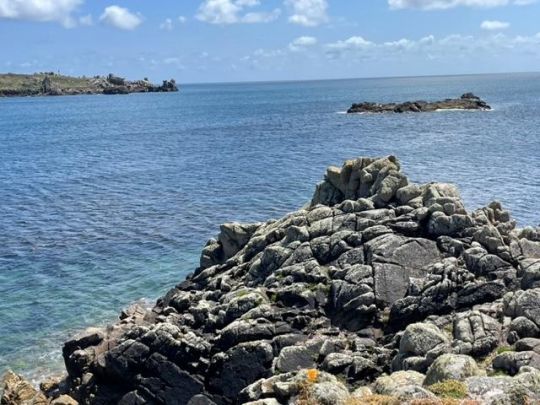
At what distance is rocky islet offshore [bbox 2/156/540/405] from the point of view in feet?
85.3

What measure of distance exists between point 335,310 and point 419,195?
11248 mm

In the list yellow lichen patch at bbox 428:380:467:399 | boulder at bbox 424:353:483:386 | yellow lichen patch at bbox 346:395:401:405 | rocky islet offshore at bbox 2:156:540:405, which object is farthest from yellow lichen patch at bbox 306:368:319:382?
yellow lichen patch at bbox 428:380:467:399

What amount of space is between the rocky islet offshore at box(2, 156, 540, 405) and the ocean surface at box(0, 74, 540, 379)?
28.8ft

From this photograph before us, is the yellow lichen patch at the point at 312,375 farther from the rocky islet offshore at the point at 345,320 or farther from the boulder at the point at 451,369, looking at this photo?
the boulder at the point at 451,369

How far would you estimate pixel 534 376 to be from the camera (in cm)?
2241

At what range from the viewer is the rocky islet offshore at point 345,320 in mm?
26000

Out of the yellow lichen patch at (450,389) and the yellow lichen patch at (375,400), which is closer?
the yellow lichen patch at (375,400)

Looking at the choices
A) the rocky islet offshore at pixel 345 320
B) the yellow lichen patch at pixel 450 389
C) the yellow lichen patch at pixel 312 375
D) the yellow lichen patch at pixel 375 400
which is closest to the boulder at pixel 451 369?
the rocky islet offshore at pixel 345 320

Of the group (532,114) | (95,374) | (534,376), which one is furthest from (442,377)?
(532,114)

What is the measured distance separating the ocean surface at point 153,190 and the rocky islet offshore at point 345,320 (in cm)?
879

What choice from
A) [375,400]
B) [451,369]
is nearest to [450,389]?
[451,369]

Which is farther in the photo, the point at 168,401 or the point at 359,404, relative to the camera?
the point at 168,401

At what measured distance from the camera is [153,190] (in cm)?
8506

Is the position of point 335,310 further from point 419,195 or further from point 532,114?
point 532,114
